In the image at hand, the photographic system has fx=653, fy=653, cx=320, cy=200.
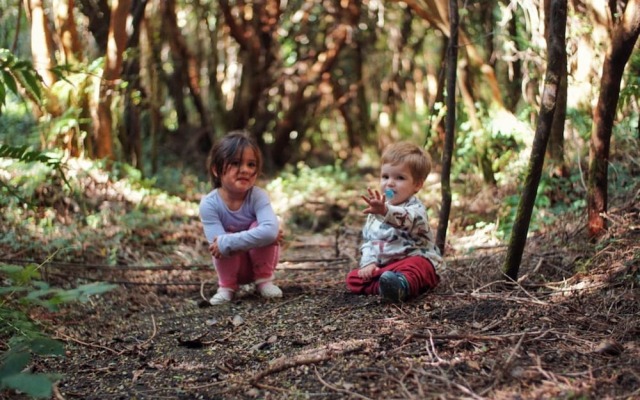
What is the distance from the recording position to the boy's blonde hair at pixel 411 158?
3.62m

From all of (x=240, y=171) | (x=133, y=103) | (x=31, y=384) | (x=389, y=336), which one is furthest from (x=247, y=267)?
(x=133, y=103)

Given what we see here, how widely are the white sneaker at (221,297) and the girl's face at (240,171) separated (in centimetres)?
61

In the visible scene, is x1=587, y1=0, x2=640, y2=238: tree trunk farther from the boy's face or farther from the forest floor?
the boy's face

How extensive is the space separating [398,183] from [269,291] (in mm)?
1007

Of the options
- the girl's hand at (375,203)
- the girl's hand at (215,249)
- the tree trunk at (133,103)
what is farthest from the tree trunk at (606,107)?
the tree trunk at (133,103)

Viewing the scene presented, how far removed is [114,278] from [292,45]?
18.9 feet

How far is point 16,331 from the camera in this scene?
112 inches

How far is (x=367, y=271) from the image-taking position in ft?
11.7

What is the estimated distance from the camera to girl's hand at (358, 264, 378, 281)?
3570 millimetres

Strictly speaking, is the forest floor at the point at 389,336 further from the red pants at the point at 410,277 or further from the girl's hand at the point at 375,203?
the girl's hand at the point at 375,203

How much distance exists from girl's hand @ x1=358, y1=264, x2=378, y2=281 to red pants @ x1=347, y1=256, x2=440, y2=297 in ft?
0.05

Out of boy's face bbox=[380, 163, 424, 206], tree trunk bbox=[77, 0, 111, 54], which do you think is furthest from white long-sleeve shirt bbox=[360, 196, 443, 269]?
tree trunk bbox=[77, 0, 111, 54]

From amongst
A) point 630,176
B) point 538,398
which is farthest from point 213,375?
point 630,176

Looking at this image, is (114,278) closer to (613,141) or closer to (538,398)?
(538,398)
